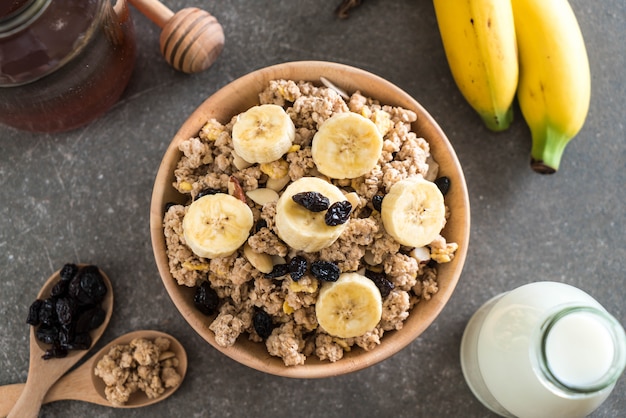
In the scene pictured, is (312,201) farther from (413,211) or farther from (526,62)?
(526,62)

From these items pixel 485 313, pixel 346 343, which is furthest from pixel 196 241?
pixel 485 313

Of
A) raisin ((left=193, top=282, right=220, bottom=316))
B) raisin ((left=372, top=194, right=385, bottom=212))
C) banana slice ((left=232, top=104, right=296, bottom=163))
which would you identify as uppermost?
banana slice ((left=232, top=104, right=296, bottom=163))

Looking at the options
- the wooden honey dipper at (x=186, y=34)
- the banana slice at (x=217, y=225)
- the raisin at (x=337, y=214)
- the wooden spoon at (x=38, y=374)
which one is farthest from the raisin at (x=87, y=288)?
the raisin at (x=337, y=214)

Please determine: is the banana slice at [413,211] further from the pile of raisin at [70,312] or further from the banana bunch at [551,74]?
the pile of raisin at [70,312]

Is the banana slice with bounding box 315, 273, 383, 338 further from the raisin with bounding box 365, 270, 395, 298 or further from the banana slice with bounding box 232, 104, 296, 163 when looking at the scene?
the banana slice with bounding box 232, 104, 296, 163

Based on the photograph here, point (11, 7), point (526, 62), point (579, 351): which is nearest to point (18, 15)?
point (11, 7)

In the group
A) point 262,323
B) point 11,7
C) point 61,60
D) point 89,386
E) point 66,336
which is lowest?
point 89,386

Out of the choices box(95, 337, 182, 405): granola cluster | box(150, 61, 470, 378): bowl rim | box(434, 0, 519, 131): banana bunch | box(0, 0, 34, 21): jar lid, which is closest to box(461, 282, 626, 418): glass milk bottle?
box(150, 61, 470, 378): bowl rim

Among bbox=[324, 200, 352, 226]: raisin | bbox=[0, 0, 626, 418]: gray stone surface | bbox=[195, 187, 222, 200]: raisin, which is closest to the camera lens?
bbox=[324, 200, 352, 226]: raisin

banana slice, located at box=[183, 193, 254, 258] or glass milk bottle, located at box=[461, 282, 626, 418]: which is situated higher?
banana slice, located at box=[183, 193, 254, 258]
